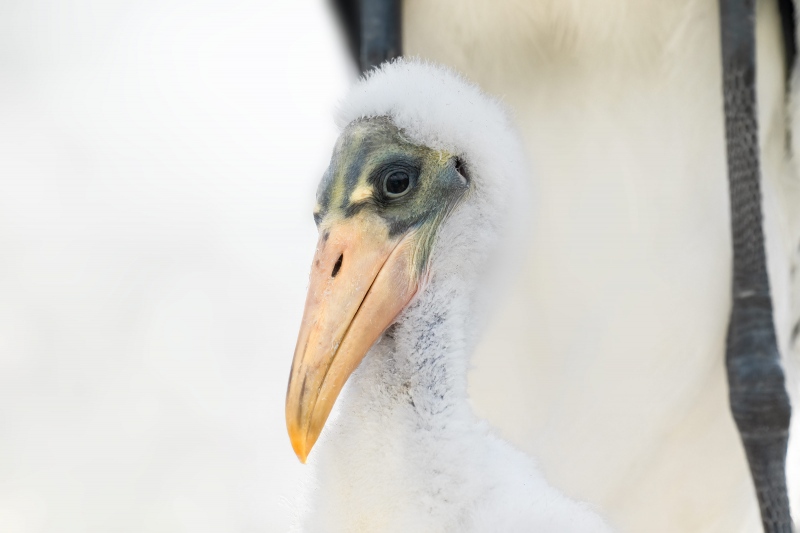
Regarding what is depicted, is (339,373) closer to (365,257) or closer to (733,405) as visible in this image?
(365,257)

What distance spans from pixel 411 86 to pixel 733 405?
0.90 meters

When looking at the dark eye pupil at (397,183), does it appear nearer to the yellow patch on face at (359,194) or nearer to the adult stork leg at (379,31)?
the yellow patch on face at (359,194)

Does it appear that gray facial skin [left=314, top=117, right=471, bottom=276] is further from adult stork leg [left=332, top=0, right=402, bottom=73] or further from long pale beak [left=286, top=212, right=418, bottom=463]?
adult stork leg [left=332, top=0, right=402, bottom=73]

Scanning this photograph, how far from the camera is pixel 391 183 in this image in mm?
1144

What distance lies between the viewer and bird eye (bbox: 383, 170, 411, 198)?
44.9 inches

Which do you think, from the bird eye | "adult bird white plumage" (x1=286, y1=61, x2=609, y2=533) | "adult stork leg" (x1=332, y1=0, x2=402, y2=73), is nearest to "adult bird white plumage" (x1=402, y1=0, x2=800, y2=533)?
→ "adult stork leg" (x1=332, y1=0, x2=402, y2=73)

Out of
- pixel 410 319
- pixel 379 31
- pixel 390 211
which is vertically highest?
pixel 379 31

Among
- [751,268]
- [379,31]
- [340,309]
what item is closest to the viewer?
[340,309]

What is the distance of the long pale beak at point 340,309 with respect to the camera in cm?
106

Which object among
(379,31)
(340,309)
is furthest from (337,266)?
(379,31)

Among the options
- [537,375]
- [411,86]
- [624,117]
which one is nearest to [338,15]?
[624,117]

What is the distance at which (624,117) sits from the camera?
186 cm

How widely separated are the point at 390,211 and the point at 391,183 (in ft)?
0.11

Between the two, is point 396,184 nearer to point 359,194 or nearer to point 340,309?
point 359,194
